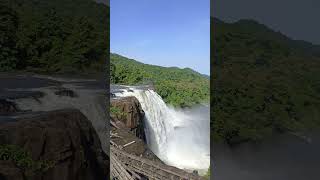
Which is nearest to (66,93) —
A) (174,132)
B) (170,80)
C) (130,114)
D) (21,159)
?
(21,159)

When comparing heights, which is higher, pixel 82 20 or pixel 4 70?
pixel 82 20

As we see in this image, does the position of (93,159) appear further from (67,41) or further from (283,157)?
(283,157)

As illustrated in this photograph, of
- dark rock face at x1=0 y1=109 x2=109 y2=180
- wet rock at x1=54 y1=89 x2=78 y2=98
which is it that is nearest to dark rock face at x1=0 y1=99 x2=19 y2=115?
dark rock face at x1=0 y1=109 x2=109 y2=180

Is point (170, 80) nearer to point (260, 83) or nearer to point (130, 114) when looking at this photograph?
point (130, 114)

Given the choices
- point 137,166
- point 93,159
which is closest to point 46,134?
point 93,159

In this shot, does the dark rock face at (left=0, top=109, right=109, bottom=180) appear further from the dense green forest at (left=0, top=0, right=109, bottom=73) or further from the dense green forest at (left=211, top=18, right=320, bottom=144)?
the dense green forest at (left=211, top=18, right=320, bottom=144)
